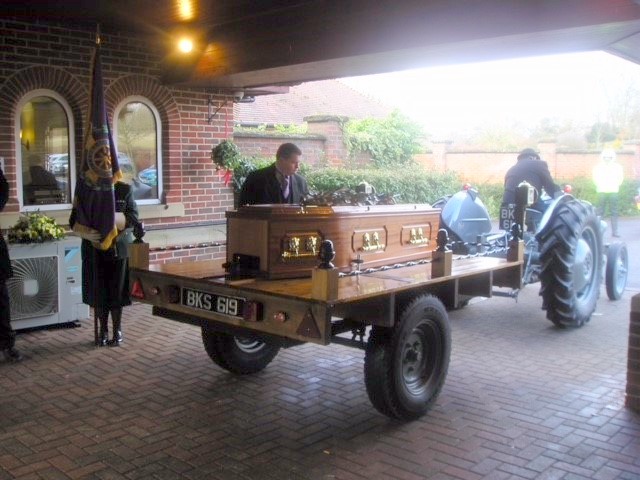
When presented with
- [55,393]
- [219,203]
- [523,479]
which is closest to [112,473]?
[55,393]

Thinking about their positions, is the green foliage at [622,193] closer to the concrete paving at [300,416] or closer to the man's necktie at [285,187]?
the concrete paving at [300,416]

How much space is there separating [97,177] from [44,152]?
1919 millimetres

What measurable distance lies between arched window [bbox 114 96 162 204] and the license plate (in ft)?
14.7

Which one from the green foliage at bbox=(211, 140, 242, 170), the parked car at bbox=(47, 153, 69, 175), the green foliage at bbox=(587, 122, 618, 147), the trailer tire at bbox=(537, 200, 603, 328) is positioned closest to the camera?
the trailer tire at bbox=(537, 200, 603, 328)

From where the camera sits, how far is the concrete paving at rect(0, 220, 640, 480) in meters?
4.11

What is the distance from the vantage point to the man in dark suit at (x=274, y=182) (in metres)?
5.74

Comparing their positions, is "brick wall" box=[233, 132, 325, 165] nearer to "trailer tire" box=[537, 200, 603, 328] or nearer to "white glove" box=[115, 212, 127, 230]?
"white glove" box=[115, 212, 127, 230]

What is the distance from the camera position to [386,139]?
19.5m

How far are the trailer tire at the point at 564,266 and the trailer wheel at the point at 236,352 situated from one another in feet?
10.6

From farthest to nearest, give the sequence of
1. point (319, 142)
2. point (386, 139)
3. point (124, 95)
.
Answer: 1. point (386, 139)
2. point (319, 142)
3. point (124, 95)

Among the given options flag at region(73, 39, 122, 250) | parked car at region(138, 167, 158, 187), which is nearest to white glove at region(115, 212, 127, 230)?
flag at region(73, 39, 122, 250)

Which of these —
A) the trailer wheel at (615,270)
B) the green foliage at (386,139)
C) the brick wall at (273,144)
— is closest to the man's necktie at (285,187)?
the trailer wheel at (615,270)

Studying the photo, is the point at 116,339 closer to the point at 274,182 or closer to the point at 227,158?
the point at 274,182

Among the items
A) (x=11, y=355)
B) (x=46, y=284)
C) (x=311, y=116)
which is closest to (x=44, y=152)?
(x=46, y=284)
